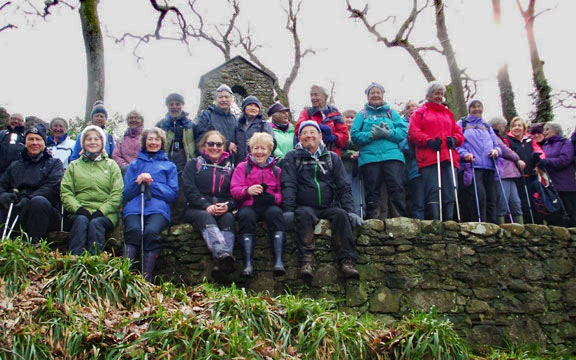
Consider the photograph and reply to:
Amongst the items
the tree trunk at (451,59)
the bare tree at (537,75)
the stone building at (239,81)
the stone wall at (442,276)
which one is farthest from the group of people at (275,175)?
the stone building at (239,81)

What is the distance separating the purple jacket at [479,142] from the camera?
665cm

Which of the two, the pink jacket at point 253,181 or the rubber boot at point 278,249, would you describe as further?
the pink jacket at point 253,181

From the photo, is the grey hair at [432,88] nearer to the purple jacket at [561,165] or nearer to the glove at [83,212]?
the purple jacket at [561,165]

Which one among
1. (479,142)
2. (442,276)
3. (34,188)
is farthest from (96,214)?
(479,142)

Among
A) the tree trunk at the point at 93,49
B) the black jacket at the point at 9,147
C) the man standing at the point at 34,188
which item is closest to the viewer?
the man standing at the point at 34,188

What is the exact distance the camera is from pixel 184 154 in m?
6.50

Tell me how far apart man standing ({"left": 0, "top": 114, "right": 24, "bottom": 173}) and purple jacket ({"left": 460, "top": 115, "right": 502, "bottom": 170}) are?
19.7ft

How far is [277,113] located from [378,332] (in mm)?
3586

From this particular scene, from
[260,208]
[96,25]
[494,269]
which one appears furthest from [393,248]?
[96,25]

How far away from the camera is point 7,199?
17.3ft

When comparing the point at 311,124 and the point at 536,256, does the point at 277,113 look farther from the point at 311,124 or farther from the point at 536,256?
the point at 536,256

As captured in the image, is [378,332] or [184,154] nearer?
[378,332]

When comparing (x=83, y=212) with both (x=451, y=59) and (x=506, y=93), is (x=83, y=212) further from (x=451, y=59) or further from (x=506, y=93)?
(x=451, y=59)

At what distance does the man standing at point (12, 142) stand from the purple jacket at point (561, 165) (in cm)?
735
